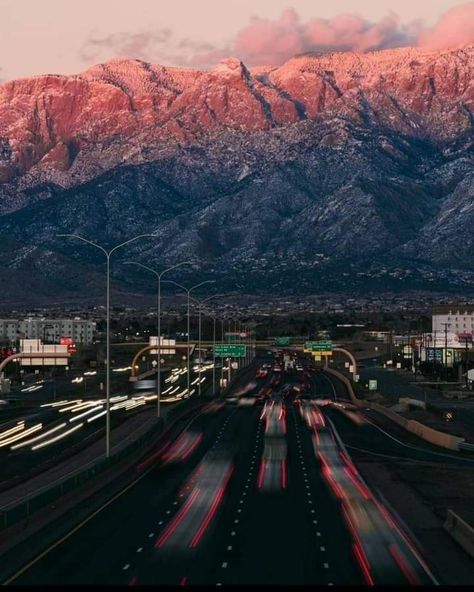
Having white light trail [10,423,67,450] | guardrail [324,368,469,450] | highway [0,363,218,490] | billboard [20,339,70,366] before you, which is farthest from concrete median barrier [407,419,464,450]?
billboard [20,339,70,366]

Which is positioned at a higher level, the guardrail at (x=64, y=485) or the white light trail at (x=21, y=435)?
the guardrail at (x=64, y=485)

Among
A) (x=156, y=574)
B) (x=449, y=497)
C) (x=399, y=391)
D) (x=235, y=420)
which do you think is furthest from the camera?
(x=399, y=391)

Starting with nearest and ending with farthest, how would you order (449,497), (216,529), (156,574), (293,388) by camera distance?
1. (156,574)
2. (216,529)
3. (449,497)
4. (293,388)

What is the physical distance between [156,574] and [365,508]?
19.8m

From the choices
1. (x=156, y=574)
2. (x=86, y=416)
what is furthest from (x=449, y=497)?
(x=86, y=416)

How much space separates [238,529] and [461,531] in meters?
8.90

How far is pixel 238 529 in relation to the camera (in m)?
50.6

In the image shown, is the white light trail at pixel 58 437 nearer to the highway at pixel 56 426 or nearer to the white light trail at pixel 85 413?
the highway at pixel 56 426

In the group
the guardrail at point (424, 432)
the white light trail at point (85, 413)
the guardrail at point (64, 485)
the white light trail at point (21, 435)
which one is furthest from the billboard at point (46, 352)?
the guardrail at point (64, 485)

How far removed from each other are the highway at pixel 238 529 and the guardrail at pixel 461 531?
2.01 m

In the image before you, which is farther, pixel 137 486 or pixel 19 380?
pixel 19 380

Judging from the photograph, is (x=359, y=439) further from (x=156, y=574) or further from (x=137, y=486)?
Answer: (x=156, y=574)

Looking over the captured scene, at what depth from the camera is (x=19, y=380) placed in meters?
199

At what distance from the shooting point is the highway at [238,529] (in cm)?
4025
